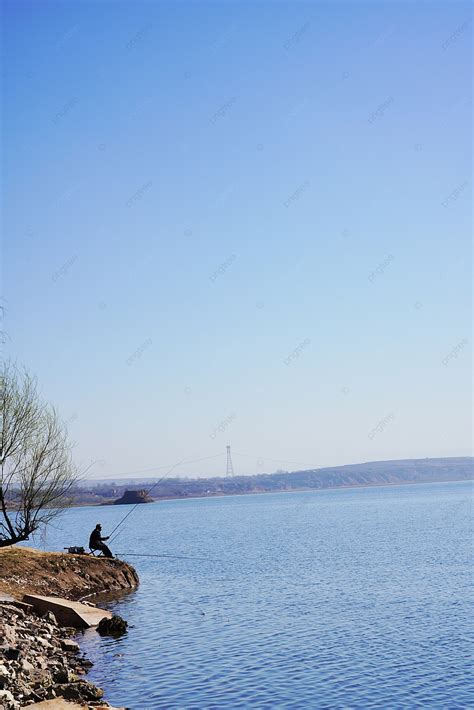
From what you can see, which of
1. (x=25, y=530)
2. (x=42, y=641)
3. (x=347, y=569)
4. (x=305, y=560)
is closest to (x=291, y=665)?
(x=42, y=641)

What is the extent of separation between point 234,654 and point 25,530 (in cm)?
1494

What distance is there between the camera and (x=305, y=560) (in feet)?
157

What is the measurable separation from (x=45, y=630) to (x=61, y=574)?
994 cm

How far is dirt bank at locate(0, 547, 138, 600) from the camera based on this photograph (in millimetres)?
30812

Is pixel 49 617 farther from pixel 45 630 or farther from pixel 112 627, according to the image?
pixel 45 630

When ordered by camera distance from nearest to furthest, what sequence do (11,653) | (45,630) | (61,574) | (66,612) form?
(11,653)
(45,630)
(66,612)
(61,574)

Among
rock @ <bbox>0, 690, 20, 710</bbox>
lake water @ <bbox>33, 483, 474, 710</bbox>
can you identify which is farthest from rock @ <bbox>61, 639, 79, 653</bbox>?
rock @ <bbox>0, 690, 20, 710</bbox>

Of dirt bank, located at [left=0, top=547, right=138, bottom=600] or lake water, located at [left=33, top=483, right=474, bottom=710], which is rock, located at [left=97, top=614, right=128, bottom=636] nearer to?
lake water, located at [left=33, top=483, right=474, bottom=710]

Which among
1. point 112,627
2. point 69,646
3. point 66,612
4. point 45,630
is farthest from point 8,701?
point 66,612

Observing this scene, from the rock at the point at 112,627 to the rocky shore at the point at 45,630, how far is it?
3.37ft

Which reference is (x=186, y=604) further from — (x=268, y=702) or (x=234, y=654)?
(x=268, y=702)

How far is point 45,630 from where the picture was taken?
922 inches

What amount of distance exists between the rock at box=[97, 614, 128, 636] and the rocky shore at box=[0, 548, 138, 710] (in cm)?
103

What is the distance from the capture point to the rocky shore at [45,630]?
16.7 m
